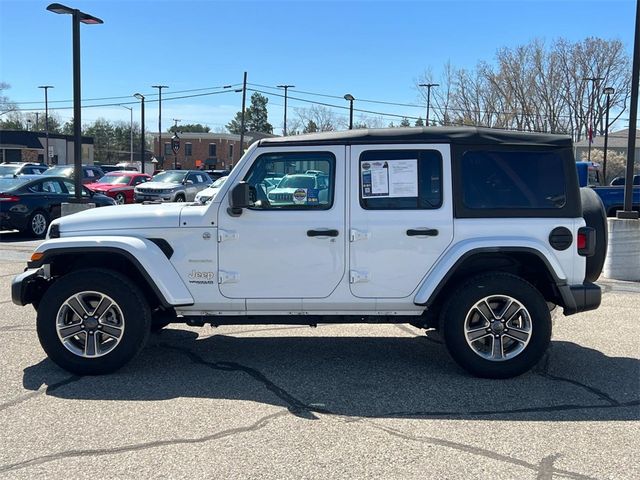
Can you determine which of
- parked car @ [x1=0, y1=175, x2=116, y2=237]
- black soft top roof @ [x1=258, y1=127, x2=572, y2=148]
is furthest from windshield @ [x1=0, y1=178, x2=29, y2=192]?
black soft top roof @ [x1=258, y1=127, x2=572, y2=148]

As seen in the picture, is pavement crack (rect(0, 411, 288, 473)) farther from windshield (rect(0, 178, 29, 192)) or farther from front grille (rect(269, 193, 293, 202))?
windshield (rect(0, 178, 29, 192))

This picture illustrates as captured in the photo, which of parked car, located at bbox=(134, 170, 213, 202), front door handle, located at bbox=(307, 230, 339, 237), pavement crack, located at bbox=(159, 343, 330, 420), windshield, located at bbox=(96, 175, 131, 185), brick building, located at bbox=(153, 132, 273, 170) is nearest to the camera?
pavement crack, located at bbox=(159, 343, 330, 420)

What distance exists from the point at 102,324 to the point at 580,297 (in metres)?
3.90

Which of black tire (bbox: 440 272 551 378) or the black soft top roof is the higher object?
the black soft top roof

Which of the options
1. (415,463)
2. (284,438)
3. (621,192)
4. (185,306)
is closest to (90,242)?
(185,306)

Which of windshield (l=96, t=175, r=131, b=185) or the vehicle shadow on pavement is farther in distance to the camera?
windshield (l=96, t=175, r=131, b=185)

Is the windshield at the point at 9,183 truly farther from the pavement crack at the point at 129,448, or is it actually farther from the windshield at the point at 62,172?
the pavement crack at the point at 129,448

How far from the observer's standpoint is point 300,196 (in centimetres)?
508

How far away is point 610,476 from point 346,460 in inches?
58.0

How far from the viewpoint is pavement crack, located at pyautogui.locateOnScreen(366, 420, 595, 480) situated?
11.4 ft

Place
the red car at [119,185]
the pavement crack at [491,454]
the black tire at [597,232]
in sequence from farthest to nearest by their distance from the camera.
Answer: the red car at [119,185] → the black tire at [597,232] → the pavement crack at [491,454]

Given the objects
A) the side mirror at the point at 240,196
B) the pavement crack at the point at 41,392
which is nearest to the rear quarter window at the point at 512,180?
the side mirror at the point at 240,196

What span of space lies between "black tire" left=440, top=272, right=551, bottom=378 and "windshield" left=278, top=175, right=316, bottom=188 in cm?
149

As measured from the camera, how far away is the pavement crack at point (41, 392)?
4414 mm
